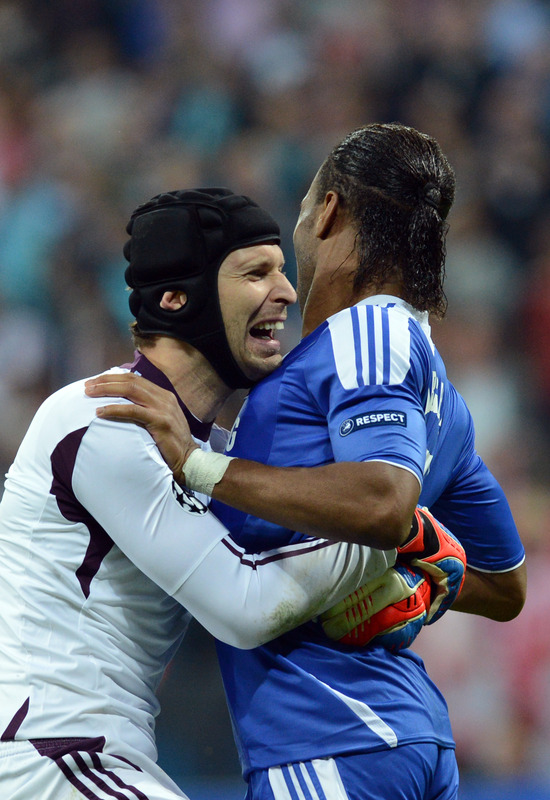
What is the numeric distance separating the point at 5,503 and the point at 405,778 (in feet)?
4.05

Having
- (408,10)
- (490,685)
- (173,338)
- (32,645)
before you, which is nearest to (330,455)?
(173,338)

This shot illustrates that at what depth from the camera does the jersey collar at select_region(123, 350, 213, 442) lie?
9.16ft

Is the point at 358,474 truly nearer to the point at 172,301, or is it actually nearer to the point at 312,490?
the point at 312,490

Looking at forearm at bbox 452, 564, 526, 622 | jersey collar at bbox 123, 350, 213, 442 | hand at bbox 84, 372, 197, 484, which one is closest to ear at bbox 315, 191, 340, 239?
jersey collar at bbox 123, 350, 213, 442

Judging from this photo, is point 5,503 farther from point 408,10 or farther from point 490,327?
point 408,10

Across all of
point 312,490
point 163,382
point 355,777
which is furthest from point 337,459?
point 355,777

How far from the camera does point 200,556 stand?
2395 mm

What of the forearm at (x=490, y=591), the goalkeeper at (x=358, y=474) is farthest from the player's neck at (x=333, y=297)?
the forearm at (x=490, y=591)

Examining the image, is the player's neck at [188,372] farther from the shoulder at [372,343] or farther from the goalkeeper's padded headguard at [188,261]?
the shoulder at [372,343]

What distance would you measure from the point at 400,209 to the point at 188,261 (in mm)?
613

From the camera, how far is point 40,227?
696cm

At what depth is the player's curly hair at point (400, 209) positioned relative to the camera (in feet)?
9.37

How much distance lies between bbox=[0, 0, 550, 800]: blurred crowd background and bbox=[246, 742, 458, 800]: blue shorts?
10.1ft

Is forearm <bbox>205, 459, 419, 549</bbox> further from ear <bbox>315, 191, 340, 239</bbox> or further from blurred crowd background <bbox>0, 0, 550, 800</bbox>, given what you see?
blurred crowd background <bbox>0, 0, 550, 800</bbox>
